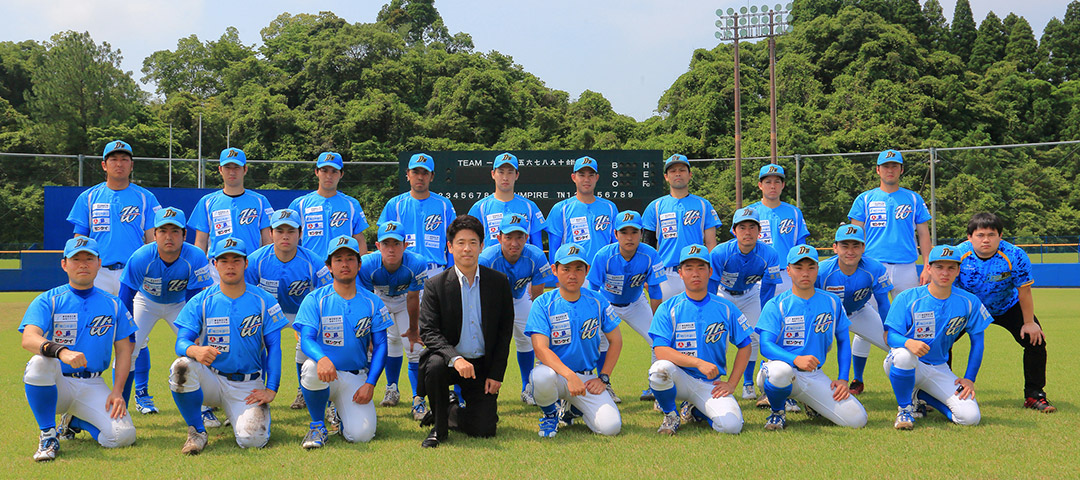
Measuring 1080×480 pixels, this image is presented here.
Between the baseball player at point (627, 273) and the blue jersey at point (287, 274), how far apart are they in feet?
7.62

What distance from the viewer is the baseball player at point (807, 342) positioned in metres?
5.24

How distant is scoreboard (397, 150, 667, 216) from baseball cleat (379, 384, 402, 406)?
8187mm

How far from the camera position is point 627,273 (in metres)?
6.46

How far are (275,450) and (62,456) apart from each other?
1.29m

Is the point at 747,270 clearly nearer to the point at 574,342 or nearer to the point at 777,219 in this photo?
the point at 777,219

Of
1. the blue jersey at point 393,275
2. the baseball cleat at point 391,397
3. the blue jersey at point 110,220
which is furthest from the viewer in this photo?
the blue jersey at point 110,220

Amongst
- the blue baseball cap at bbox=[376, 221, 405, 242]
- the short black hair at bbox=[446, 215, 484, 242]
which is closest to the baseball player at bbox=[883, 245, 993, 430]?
the short black hair at bbox=[446, 215, 484, 242]

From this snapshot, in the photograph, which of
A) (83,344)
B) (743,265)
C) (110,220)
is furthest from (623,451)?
(110,220)

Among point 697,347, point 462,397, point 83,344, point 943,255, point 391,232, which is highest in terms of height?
point 391,232

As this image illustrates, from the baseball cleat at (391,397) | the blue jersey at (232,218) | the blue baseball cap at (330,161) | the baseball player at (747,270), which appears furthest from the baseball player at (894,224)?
the blue jersey at (232,218)

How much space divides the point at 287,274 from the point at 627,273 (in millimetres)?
2827

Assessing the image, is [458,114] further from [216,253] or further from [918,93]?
[216,253]

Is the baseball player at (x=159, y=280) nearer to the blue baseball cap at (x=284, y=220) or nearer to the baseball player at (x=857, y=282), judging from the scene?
the blue baseball cap at (x=284, y=220)

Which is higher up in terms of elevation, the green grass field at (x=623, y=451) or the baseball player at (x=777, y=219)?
the baseball player at (x=777, y=219)
